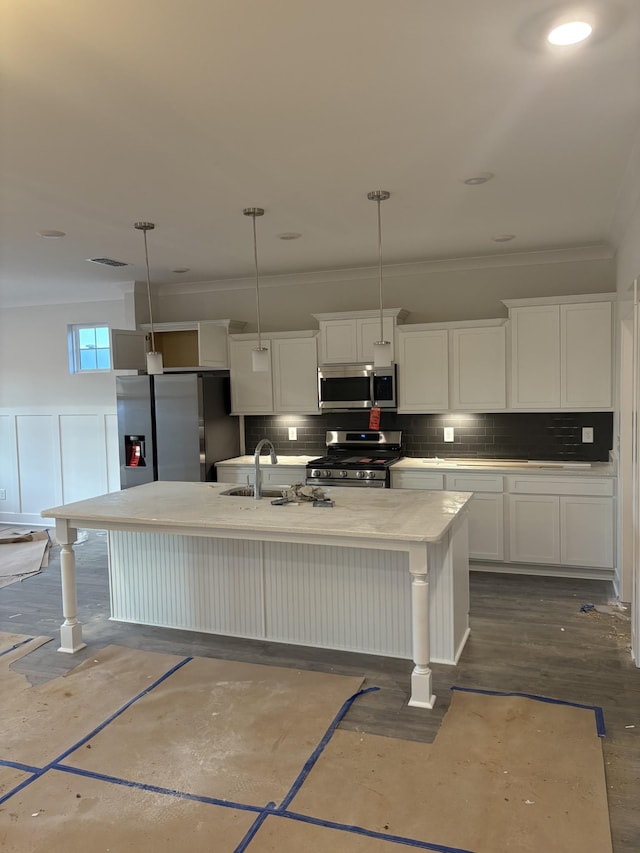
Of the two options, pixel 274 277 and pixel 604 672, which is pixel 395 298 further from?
pixel 604 672

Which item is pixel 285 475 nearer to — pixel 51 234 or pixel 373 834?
pixel 51 234

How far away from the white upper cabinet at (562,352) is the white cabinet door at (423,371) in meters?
0.59

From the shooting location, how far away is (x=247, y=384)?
6.15 metres

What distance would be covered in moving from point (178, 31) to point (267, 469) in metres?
4.19

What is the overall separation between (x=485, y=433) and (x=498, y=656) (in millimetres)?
2518

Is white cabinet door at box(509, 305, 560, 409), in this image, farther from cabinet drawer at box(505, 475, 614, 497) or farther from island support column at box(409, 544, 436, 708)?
island support column at box(409, 544, 436, 708)

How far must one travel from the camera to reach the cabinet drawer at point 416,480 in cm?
523

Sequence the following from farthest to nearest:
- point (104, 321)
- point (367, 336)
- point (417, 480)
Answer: point (104, 321) → point (367, 336) → point (417, 480)

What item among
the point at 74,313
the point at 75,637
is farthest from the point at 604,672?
the point at 74,313

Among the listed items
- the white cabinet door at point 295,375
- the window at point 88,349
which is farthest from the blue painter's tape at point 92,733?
the window at point 88,349

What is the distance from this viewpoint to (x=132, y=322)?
6.36 m

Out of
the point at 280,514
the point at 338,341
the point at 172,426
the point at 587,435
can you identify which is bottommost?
the point at 280,514

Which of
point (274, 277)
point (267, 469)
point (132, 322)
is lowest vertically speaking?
point (267, 469)

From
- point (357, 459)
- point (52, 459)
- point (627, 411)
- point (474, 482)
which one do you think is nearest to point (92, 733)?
point (357, 459)
